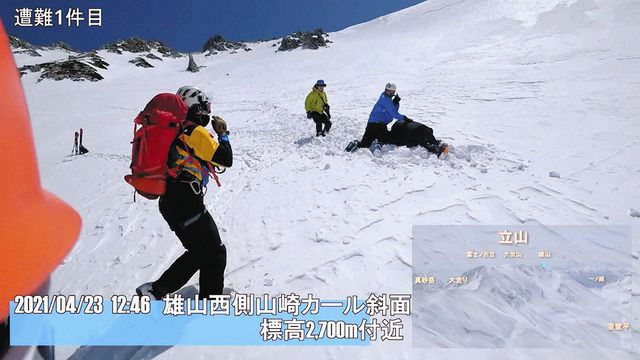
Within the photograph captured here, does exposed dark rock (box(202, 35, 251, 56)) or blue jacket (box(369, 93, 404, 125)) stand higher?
exposed dark rock (box(202, 35, 251, 56))

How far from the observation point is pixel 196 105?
128 inches

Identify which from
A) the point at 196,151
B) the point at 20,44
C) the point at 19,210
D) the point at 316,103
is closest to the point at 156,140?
the point at 196,151

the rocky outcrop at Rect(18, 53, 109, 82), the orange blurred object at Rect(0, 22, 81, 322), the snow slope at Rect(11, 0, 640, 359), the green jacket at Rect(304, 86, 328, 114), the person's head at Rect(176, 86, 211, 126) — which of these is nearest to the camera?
the orange blurred object at Rect(0, 22, 81, 322)

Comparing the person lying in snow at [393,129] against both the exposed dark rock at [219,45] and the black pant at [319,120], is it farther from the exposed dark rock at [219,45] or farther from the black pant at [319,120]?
the exposed dark rock at [219,45]

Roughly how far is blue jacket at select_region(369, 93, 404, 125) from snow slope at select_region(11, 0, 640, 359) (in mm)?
916

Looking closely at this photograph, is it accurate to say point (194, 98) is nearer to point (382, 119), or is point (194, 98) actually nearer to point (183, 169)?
point (183, 169)

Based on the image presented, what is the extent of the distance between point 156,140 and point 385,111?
19.9 ft

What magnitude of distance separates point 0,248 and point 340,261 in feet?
11.2

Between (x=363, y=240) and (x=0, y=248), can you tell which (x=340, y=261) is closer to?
(x=363, y=240)

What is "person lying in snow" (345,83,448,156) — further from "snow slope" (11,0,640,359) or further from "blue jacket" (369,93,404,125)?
"snow slope" (11,0,640,359)

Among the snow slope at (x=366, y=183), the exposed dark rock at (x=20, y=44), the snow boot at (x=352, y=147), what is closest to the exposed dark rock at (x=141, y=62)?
the exposed dark rock at (x=20, y=44)

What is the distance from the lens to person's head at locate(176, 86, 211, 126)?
126 inches

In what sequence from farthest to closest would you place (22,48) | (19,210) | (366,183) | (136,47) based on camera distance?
(136,47) → (22,48) → (366,183) → (19,210)

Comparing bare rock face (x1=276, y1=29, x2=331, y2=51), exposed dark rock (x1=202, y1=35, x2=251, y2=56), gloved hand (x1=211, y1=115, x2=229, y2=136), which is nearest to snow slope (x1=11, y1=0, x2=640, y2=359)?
gloved hand (x1=211, y1=115, x2=229, y2=136)
